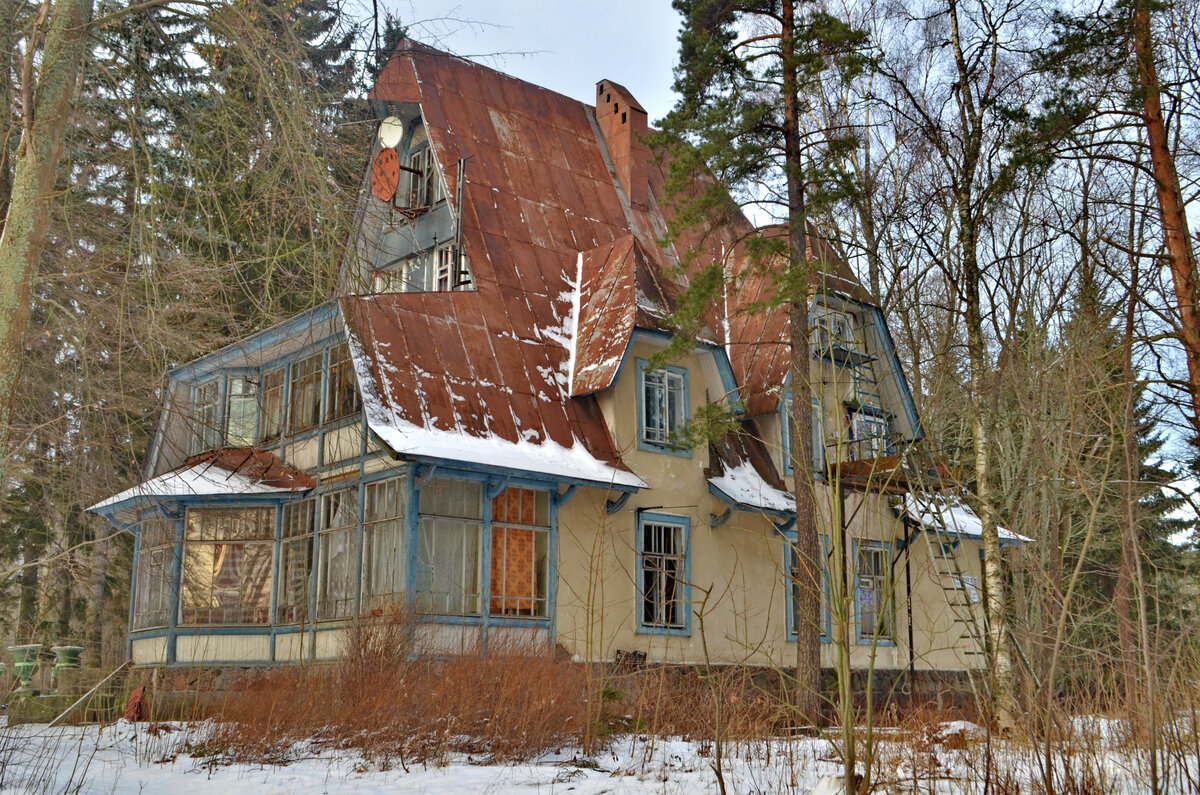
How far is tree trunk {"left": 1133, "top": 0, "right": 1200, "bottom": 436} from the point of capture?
40.7ft

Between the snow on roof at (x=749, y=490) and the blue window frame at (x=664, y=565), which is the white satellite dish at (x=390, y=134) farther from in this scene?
the snow on roof at (x=749, y=490)

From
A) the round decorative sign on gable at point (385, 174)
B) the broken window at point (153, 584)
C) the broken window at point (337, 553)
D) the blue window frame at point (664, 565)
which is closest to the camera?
the broken window at point (337, 553)

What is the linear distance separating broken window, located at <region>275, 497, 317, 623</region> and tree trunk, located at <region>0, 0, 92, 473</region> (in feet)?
32.0

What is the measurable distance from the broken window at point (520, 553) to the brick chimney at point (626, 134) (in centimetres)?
909

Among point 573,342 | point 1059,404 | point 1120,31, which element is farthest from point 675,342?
point 1059,404

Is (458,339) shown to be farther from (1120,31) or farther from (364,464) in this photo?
(1120,31)

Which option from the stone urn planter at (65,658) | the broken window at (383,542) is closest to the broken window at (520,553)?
the broken window at (383,542)

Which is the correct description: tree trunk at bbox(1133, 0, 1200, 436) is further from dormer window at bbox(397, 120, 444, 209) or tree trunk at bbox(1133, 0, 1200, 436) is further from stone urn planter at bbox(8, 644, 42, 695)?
stone urn planter at bbox(8, 644, 42, 695)

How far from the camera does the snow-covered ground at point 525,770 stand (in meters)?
8.23

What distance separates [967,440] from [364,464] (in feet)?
49.8

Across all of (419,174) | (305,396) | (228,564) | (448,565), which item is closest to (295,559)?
(228,564)

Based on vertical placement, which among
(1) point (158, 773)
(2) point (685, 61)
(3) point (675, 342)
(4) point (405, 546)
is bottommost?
(1) point (158, 773)

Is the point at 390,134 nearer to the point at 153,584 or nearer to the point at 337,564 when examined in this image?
the point at 337,564

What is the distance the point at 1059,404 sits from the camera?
920 inches
